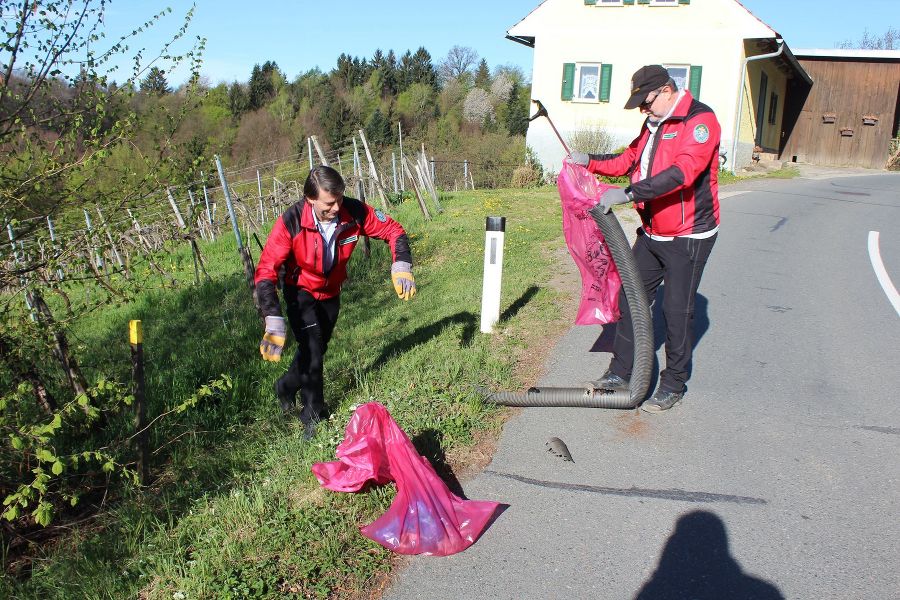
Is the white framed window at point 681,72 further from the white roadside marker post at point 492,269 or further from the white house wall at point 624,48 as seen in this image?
the white roadside marker post at point 492,269

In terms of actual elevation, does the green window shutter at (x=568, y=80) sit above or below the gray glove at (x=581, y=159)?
above

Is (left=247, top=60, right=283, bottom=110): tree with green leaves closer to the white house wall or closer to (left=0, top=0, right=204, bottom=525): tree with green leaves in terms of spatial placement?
the white house wall

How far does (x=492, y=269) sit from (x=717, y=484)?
3203mm

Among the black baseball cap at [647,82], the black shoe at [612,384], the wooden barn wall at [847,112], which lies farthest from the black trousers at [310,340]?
the wooden barn wall at [847,112]

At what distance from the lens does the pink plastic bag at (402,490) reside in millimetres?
3365

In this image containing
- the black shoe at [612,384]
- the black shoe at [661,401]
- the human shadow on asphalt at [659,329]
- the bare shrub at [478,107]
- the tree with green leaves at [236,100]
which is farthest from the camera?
the bare shrub at [478,107]

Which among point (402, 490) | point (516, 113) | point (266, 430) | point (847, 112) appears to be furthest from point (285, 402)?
point (516, 113)

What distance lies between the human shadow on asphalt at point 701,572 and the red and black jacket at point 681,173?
1926 mm

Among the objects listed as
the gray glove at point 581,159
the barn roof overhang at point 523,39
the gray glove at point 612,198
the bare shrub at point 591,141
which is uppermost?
the barn roof overhang at point 523,39

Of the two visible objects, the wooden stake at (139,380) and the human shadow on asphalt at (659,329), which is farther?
the human shadow on asphalt at (659,329)

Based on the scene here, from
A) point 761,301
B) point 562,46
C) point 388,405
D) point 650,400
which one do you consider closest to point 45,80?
point 388,405

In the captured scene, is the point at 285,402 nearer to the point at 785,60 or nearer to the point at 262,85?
the point at 785,60

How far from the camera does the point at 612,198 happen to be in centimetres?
465

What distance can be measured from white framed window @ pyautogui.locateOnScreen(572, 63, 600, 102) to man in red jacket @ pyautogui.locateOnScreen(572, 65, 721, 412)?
23097 millimetres
